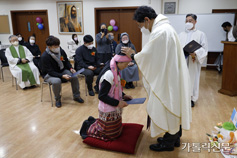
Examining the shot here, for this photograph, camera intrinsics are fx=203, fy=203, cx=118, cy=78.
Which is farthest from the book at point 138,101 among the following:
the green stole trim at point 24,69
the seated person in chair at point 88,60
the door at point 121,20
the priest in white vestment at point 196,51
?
the door at point 121,20

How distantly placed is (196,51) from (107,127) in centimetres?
214

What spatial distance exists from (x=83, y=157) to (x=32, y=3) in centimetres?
794

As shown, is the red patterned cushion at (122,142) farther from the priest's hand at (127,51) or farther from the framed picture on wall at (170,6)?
the framed picture on wall at (170,6)

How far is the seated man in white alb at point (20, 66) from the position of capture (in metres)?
4.88

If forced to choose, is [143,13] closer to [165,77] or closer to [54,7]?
[165,77]

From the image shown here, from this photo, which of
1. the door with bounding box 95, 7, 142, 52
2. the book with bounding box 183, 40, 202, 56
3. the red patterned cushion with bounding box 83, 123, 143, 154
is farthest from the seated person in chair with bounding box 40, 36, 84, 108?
the door with bounding box 95, 7, 142, 52

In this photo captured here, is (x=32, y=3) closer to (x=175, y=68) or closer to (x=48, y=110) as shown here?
(x=48, y=110)

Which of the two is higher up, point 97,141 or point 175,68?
point 175,68

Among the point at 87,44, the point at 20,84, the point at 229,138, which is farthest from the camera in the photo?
the point at 20,84

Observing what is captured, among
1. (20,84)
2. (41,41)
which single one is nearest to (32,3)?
(41,41)

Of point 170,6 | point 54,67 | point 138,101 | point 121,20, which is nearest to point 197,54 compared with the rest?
point 138,101

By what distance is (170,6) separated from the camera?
689 centimetres

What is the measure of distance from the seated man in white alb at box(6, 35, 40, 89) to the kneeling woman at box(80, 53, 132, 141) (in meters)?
2.91

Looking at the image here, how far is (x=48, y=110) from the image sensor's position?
3680mm
